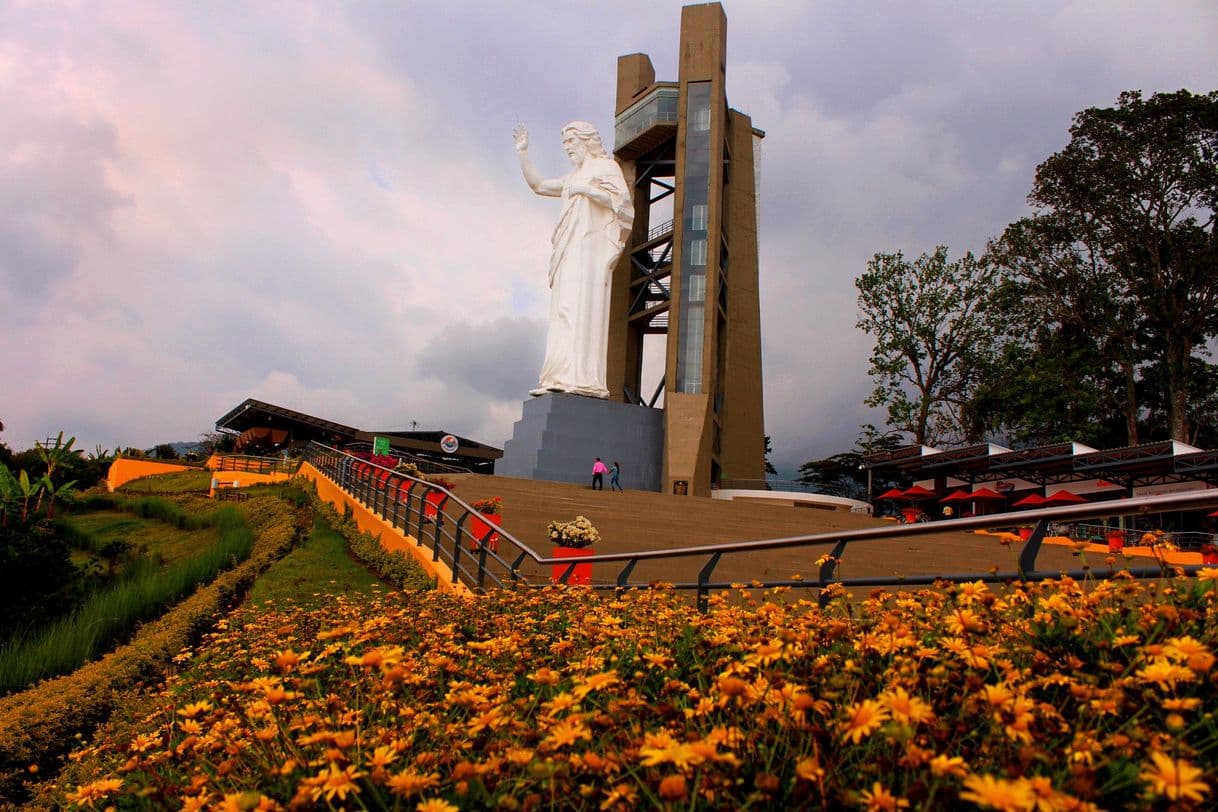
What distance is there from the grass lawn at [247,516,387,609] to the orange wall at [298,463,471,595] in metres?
0.39

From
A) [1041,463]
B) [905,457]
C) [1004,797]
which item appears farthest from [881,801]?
[905,457]

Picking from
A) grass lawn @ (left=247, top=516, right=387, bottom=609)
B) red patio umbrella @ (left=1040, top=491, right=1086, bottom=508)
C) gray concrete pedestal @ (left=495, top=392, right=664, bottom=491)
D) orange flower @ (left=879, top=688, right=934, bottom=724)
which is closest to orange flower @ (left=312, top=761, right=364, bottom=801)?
orange flower @ (left=879, top=688, right=934, bottom=724)

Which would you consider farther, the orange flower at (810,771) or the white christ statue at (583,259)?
the white christ statue at (583,259)

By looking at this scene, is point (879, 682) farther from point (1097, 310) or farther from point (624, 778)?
point (1097, 310)

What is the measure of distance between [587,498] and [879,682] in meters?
11.3

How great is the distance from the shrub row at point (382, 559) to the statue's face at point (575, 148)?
10519 millimetres

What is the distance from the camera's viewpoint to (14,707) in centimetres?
419

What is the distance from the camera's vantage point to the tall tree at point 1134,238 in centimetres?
1914


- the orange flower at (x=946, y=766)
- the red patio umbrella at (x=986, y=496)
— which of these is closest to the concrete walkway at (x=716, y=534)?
the orange flower at (x=946, y=766)

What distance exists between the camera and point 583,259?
18297mm

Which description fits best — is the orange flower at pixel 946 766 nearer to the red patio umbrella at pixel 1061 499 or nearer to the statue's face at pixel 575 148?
the statue's face at pixel 575 148

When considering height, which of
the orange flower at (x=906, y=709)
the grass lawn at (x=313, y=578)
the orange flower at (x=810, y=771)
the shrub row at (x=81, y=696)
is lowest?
the shrub row at (x=81, y=696)

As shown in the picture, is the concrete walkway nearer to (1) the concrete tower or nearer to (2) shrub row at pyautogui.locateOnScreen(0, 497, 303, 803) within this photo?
(2) shrub row at pyautogui.locateOnScreen(0, 497, 303, 803)

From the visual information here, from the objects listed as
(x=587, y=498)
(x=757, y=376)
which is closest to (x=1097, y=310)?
(x=757, y=376)
